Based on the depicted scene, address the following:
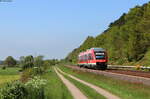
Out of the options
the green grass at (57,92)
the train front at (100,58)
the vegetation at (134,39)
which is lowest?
the green grass at (57,92)

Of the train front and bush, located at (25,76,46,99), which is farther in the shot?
the train front

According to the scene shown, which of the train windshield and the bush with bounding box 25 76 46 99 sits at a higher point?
the train windshield

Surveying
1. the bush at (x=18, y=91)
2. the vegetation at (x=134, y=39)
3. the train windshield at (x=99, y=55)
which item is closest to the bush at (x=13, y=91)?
the bush at (x=18, y=91)

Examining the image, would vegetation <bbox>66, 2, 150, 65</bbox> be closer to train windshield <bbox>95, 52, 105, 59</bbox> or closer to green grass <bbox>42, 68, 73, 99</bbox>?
train windshield <bbox>95, 52, 105, 59</bbox>

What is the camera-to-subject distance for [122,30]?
268 feet

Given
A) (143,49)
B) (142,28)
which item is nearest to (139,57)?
(143,49)

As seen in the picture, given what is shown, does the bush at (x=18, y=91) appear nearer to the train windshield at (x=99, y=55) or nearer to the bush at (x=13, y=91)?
the bush at (x=13, y=91)

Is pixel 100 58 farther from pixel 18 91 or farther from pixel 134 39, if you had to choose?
pixel 18 91

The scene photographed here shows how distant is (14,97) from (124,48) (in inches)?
2517

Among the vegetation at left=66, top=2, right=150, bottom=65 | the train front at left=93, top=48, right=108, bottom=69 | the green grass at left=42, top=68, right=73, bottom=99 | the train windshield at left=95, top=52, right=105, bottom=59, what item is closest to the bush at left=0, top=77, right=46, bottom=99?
the green grass at left=42, top=68, right=73, bottom=99

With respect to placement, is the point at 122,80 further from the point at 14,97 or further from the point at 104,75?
the point at 14,97

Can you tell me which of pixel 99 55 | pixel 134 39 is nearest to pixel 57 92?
pixel 99 55

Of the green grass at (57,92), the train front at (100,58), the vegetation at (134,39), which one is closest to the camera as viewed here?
the green grass at (57,92)

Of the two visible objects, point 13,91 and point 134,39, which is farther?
point 134,39
